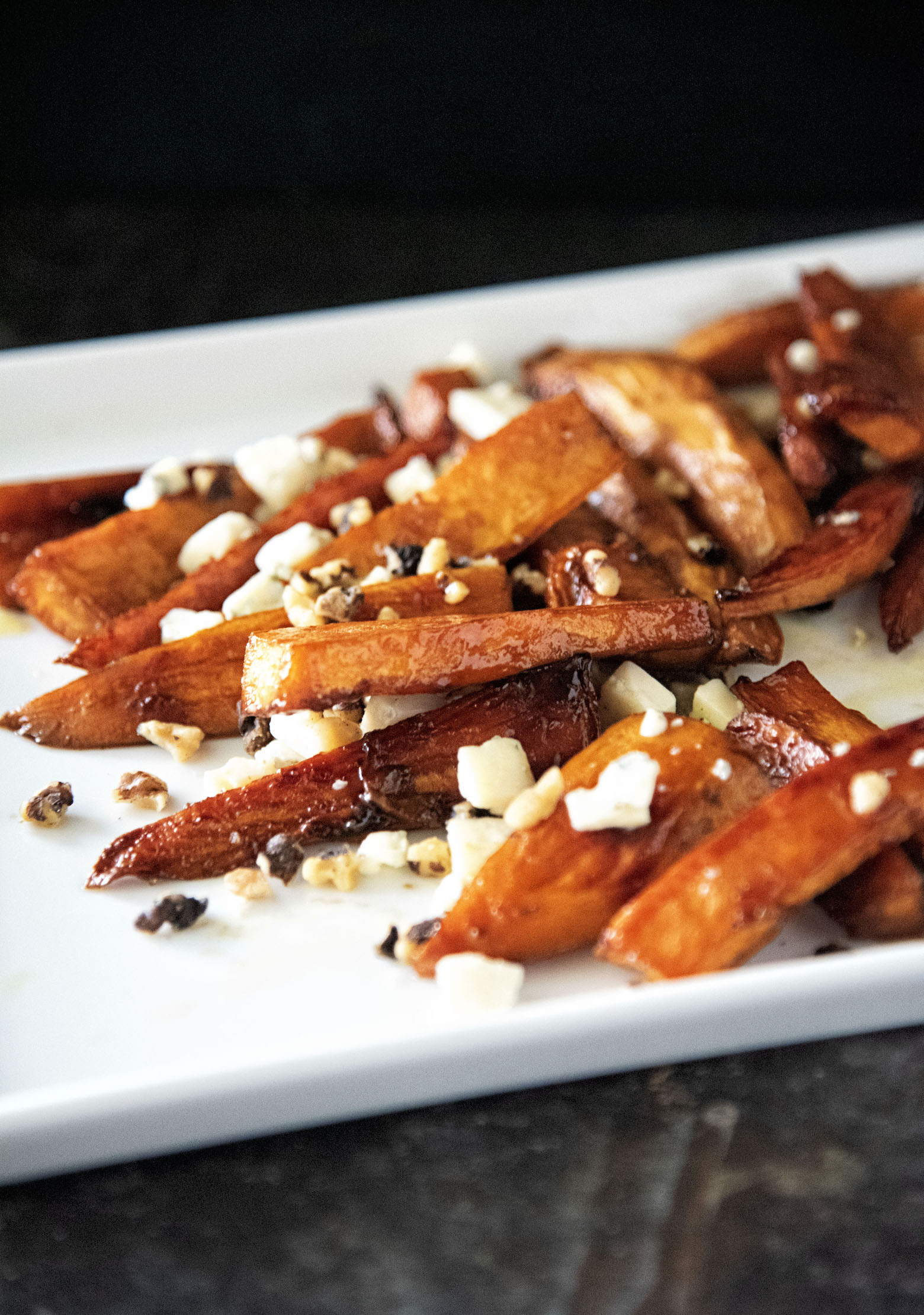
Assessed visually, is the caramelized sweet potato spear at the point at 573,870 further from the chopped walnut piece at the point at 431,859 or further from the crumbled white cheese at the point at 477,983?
the chopped walnut piece at the point at 431,859

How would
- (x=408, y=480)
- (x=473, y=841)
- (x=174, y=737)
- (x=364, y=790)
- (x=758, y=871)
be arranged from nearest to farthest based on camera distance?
(x=758, y=871)
(x=473, y=841)
(x=364, y=790)
(x=174, y=737)
(x=408, y=480)

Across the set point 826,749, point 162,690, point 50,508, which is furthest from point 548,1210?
point 50,508

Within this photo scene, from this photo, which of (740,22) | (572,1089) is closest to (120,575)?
(572,1089)

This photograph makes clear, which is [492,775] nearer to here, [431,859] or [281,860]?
[431,859]

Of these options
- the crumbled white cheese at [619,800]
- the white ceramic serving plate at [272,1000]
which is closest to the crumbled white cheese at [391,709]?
the white ceramic serving plate at [272,1000]

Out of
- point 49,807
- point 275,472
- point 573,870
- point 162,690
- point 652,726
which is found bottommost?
point 49,807

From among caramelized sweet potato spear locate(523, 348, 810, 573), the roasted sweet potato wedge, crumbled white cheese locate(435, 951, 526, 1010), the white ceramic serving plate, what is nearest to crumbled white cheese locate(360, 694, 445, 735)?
the white ceramic serving plate

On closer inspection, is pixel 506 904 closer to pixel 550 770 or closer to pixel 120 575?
pixel 550 770

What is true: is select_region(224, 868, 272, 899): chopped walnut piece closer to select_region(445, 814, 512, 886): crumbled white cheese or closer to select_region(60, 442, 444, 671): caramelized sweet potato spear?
select_region(445, 814, 512, 886): crumbled white cheese
